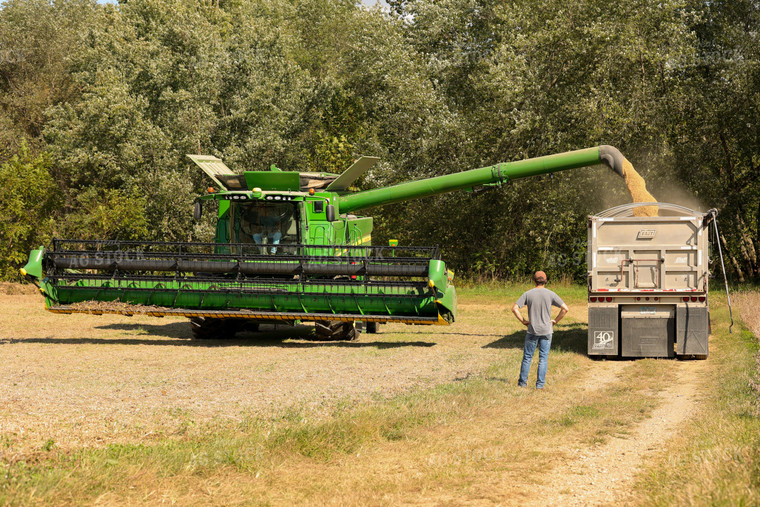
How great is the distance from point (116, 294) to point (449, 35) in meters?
21.6

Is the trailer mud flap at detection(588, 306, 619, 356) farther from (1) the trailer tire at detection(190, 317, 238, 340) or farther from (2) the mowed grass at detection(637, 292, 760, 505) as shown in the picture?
(1) the trailer tire at detection(190, 317, 238, 340)

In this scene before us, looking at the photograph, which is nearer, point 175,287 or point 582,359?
point 582,359

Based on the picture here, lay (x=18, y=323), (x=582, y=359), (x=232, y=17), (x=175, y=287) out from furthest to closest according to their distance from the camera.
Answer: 1. (x=232, y=17)
2. (x=18, y=323)
3. (x=175, y=287)
4. (x=582, y=359)

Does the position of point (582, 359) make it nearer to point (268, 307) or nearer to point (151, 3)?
point (268, 307)

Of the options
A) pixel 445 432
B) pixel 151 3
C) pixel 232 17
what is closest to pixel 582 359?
pixel 445 432

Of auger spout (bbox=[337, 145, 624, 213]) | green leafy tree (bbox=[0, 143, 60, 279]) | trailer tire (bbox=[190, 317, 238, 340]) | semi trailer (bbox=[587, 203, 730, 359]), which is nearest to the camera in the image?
semi trailer (bbox=[587, 203, 730, 359])

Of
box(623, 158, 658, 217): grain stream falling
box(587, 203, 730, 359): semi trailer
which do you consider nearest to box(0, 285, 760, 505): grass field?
box(587, 203, 730, 359): semi trailer

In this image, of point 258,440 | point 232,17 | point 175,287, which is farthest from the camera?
point 232,17

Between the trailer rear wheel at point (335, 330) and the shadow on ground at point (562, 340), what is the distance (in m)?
2.68

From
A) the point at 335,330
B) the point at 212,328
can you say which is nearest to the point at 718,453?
the point at 335,330

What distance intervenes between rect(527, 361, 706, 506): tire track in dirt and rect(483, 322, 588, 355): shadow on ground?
16.7ft

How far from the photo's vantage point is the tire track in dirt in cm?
650

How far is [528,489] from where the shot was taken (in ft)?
22.0

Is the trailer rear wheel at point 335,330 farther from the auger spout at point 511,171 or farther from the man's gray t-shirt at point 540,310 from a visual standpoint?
the man's gray t-shirt at point 540,310
